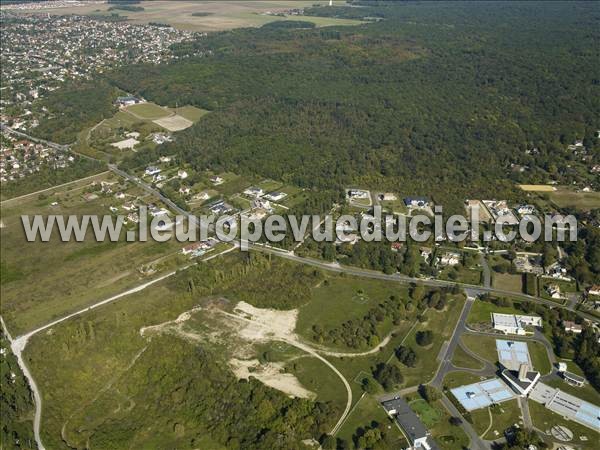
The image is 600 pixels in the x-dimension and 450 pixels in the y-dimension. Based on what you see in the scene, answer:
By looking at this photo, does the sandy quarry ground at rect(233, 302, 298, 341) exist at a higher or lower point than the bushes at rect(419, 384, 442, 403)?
lower

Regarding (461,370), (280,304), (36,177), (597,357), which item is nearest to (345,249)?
(280,304)

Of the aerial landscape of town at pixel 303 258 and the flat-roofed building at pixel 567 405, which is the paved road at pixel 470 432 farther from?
the flat-roofed building at pixel 567 405

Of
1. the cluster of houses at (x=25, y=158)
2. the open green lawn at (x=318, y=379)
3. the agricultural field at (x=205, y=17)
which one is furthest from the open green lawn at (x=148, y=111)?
the agricultural field at (x=205, y=17)

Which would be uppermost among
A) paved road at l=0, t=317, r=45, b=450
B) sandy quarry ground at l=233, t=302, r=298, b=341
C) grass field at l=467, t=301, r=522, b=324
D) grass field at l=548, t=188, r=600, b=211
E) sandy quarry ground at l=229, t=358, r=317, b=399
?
grass field at l=548, t=188, r=600, b=211

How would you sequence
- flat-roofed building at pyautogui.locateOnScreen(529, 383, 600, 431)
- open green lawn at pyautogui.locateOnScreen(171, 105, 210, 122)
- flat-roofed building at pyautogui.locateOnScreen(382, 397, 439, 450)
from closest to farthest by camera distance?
flat-roofed building at pyautogui.locateOnScreen(382, 397, 439, 450) < flat-roofed building at pyautogui.locateOnScreen(529, 383, 600, 431) < open green lawn at pyautogui.locateOnScreen(171, 105, 210, 122)

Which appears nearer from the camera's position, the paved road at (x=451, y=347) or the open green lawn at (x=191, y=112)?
the paved road at (x=451, y=347)

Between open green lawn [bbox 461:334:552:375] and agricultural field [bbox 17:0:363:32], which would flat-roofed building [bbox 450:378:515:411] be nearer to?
open green lawn [bbox 461:334:552:375]

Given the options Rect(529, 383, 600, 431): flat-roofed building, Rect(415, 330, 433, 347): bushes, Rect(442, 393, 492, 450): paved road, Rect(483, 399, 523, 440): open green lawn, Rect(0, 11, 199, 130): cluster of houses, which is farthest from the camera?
Rect(0, 11, 199, 130): cluster of houses

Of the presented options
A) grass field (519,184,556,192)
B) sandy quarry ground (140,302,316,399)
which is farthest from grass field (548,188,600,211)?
sandy quarry ground (140,302,316,399)

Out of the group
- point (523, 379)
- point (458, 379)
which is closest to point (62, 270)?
point (458, 379)
